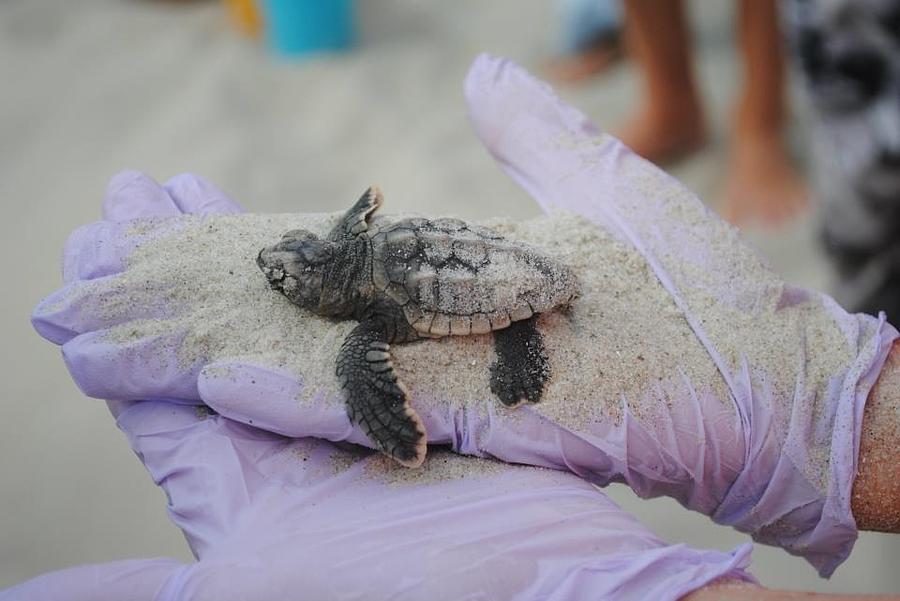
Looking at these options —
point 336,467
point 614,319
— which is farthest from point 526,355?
point 336,467

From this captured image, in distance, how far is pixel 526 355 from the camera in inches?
45.1

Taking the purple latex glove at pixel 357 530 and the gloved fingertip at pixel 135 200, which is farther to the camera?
the gloved fingertip at pixel 135 200

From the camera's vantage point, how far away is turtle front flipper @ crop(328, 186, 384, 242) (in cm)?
123

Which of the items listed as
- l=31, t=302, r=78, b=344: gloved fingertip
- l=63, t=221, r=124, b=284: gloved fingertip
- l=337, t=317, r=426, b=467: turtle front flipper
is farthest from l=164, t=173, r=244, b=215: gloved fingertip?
l=337, t=317, r=426, b=467: turtle front flipper

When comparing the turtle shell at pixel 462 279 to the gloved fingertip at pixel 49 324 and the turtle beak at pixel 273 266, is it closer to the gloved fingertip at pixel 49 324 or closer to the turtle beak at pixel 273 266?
the turtle beak at pixel 273 266

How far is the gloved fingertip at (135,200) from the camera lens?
4.33 ft

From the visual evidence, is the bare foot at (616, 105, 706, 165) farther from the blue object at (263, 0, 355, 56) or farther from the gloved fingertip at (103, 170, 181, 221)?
the gloved fingertip at (103, 170, 181, 221)

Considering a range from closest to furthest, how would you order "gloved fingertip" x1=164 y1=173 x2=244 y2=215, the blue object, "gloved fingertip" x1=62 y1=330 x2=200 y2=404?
1. "gloved fingertip" x1=62 y1=330 x2=200 y2=404
2. "gloved fingertip" x1=164 y1=173 x2=244 y2=215
3. the blue object

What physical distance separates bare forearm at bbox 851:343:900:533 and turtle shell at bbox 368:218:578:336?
0.46 metres

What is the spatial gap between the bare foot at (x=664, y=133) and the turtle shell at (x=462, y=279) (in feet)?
6.37

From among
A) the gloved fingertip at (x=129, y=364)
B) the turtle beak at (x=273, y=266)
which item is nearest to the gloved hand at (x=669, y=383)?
the gloved fingertip at (x=129, y=364)

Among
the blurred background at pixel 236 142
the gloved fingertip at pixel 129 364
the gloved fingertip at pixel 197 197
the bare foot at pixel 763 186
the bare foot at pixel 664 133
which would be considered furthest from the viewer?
the bare foot at pixel 664 133

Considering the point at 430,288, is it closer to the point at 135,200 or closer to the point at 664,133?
the point at 135,200

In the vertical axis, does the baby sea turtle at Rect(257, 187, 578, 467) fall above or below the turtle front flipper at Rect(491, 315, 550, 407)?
above
